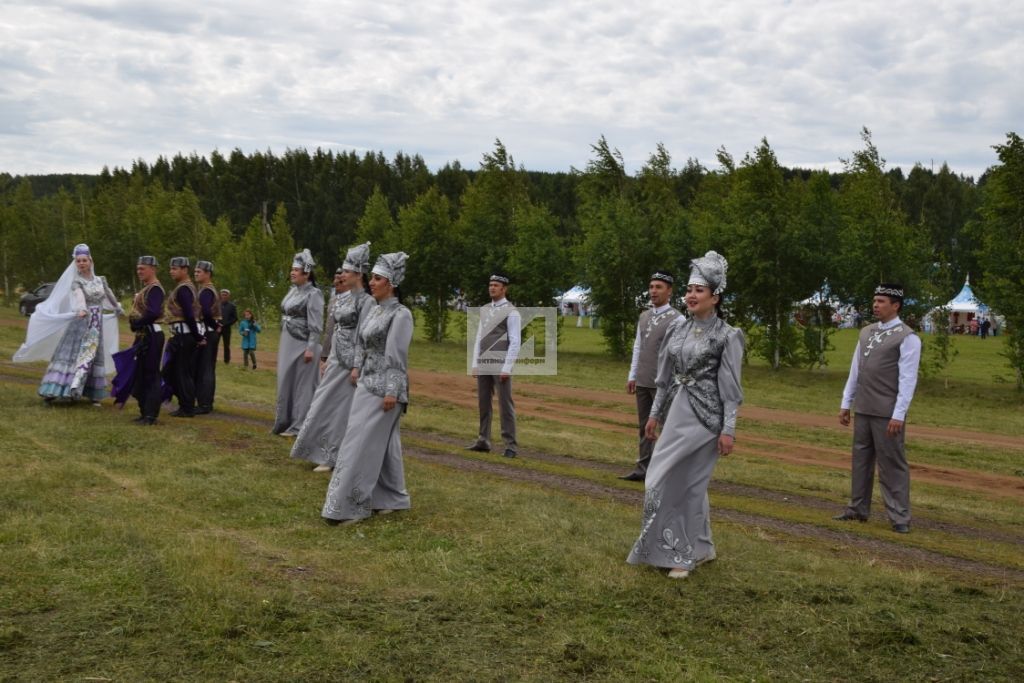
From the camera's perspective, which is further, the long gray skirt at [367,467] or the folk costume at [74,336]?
the folk costume at [74,336]

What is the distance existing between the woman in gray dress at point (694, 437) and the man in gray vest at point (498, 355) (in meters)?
4.82

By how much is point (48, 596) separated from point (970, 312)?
63131 millimetres

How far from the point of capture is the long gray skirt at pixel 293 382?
1241cm

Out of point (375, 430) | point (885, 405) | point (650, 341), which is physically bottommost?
point (375, 430)

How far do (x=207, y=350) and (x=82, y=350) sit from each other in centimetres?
163

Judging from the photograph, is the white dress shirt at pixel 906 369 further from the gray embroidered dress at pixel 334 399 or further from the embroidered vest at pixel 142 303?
the embroidered vest at pixel 142 303

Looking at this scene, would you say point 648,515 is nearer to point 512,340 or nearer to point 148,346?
point 512,340

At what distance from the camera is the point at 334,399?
10711mm

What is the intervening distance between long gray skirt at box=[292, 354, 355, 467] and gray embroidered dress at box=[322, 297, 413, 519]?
181 cm

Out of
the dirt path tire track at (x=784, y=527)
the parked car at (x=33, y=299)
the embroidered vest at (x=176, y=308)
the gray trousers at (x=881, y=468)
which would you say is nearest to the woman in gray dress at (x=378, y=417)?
the dirt path tire track at (x=784, y=527)

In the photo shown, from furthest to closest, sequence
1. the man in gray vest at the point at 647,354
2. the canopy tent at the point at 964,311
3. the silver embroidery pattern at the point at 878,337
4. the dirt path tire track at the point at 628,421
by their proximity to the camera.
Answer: the canopy tent at the point at 964,311 → the dirt path tire track at the point at 628,421 → the man in gray vest at the point at 647,354 → the silver embroidery pattern at the point at 878,337

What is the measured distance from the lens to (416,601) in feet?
21.3

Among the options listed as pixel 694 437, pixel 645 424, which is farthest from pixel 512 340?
pixel 694 437

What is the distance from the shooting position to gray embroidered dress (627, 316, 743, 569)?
7254mm
